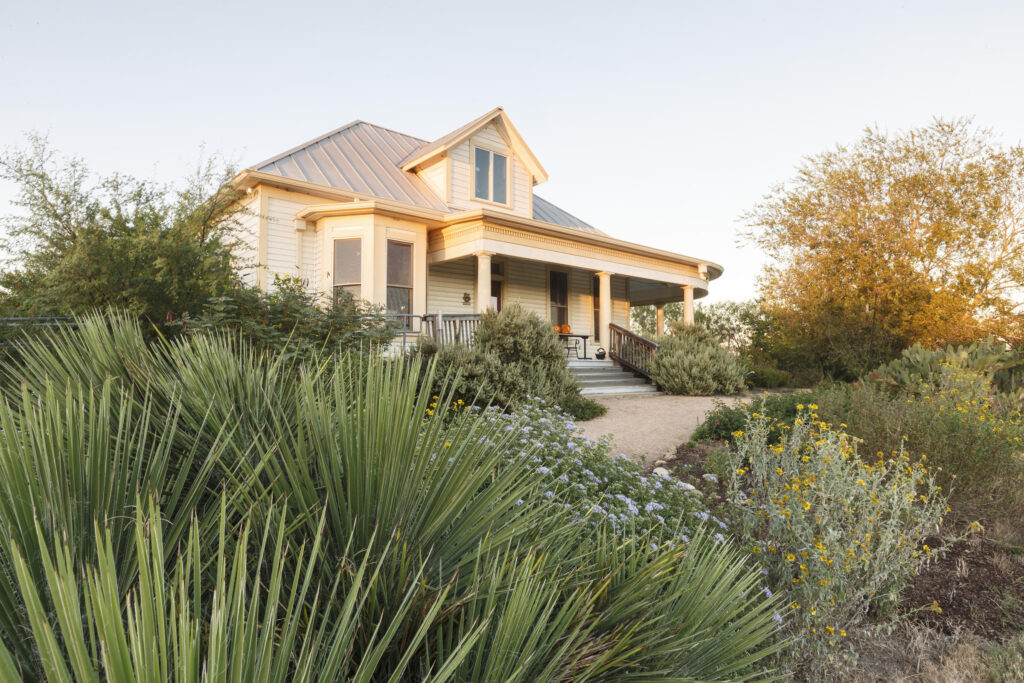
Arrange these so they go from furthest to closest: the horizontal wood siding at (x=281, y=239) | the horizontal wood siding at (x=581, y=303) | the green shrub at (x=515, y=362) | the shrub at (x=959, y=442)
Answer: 1. the horizontal wood siding at (x=581, y=303)
2. the horizontal wood siding at (x=281, y=239)
3. the green shrub at (x=515, y=362)
4. the shrub at (x=959, y=442)

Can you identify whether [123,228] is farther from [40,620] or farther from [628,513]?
[40,620]

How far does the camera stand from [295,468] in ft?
3.51

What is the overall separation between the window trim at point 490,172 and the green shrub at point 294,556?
1378cm

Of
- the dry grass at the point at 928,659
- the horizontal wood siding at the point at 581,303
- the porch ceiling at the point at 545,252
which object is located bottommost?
the dry grass at the point at 928,659

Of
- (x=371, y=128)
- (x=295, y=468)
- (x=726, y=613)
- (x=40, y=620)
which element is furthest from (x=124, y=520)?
(x=371, y=128)

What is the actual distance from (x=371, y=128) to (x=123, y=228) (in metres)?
11.1

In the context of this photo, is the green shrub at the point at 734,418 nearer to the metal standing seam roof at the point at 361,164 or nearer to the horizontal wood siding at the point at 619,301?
the metal standing seam roof at the point at 361,164

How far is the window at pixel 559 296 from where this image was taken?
1686 centimetres

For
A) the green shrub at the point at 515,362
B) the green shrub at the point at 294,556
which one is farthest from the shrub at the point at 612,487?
the green shrub at the point at 515,362

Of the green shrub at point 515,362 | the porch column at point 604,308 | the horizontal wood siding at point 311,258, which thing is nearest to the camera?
the green shrub at point 515,362

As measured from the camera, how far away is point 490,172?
15117 mm

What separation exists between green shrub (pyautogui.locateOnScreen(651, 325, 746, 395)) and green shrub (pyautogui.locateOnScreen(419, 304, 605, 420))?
3471 mm

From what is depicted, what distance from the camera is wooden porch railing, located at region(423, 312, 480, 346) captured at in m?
10.8

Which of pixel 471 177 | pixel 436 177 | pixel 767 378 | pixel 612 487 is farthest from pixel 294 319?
A: pixel 767 378
